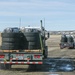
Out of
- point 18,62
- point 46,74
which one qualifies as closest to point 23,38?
point 18,62

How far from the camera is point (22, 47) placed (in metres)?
17.7

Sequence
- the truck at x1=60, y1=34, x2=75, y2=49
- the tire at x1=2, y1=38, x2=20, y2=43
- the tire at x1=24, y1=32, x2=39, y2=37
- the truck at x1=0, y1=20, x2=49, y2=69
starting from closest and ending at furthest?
1. the truck at x1=0, y1=20, x2=49, y2=69
2. the tire at x1=2, y1=38, x2=20, y2=43
3. the tire at x1=24, y1=32, x2=39, y2=37
4. the truck at x1=60, y1=34, x2=75, y2=49

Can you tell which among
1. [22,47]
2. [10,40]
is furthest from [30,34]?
[10,40]

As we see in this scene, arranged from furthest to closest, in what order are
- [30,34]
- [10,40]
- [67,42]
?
[67,42], [30,34], [10,40]

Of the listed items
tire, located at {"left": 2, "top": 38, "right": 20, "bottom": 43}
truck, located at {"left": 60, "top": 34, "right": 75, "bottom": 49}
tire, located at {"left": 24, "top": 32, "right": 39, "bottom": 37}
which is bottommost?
truck, located at {"left": 60, "top": 34, "right": 75, "bottom": 49}

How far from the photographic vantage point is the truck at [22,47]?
661 inches

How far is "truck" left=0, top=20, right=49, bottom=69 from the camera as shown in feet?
55.1

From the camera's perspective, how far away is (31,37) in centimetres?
1756

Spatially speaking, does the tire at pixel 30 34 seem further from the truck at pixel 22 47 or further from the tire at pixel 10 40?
the tire at pixel 10 40

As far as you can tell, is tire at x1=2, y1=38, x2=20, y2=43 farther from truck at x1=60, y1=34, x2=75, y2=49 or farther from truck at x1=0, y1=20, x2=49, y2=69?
truck at x1=60, y1=34, x2=75, y2=49

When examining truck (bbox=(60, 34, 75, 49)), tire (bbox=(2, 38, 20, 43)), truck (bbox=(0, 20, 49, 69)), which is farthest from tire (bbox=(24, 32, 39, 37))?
truck (bbox=(60, 34, 75, 49))

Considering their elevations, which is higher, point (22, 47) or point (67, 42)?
point (22, 47)

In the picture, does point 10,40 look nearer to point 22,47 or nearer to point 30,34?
point 22,47

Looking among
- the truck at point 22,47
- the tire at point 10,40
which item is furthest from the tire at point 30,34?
the tire at point 10,40
